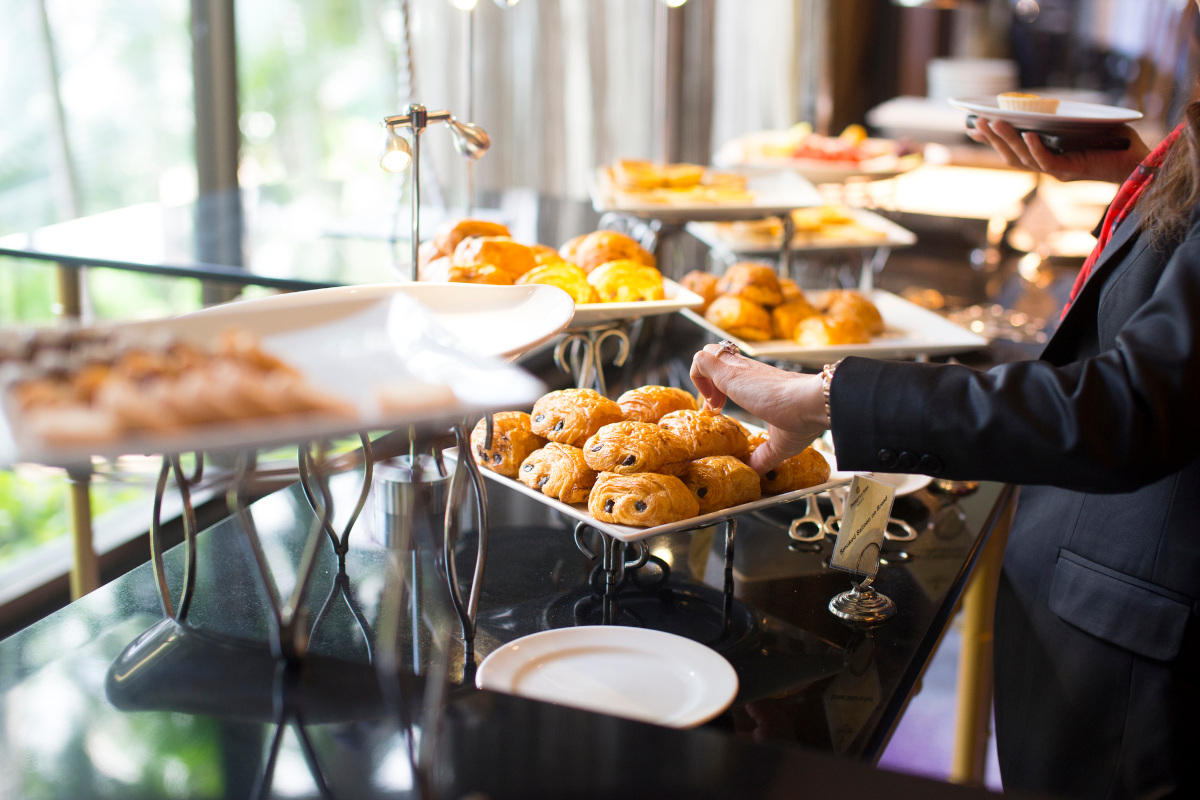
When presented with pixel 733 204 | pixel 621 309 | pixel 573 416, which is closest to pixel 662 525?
pixel 573 416

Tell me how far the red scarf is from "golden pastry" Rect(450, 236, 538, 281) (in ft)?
2.29

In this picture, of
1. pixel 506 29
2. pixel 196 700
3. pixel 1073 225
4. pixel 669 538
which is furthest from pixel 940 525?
pixel 1073 225

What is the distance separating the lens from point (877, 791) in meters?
0.60

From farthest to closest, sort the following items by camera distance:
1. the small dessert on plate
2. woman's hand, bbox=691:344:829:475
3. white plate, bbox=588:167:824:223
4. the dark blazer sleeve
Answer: white plate, bbox=588:167:824:223 < the small dessert on plate < woman's hand, bbox=691:344:829:475 < the dark blazer sleeve

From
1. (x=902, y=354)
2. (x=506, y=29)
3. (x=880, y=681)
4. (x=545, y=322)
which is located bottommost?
(x=880, y=681)

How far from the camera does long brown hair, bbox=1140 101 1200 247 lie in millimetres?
809

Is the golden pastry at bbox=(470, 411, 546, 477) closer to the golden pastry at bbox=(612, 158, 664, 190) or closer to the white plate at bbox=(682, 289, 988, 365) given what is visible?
the white plate at bbox=(682, 289, 988, 365)

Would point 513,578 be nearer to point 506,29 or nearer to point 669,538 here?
point 669,538

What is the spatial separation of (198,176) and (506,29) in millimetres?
1080

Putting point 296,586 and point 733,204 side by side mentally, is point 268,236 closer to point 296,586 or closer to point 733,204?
point 733,204

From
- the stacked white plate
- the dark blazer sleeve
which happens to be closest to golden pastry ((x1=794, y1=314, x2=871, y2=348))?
the dark blazer sleeve

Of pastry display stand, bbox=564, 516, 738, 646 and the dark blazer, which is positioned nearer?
the dark blazer

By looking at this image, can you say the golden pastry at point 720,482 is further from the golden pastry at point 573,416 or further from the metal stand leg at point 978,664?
the metal stand leg at point 978,664

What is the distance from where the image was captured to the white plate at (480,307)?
0.71 metres
